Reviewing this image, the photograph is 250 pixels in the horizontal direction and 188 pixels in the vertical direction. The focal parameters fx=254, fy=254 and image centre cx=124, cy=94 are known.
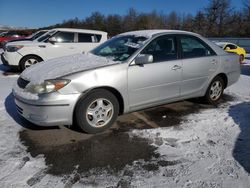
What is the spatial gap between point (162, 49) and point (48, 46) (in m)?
6.01

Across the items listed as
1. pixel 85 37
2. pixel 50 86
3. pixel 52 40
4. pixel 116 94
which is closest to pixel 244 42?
pixel 85 37

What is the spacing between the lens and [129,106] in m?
4.03

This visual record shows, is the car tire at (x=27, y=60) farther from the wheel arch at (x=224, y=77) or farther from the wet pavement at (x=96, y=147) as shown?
the wheel arch at (x=224, y=77)

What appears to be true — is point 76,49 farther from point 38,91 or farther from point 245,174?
point 245,174

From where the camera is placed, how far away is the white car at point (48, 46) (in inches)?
352

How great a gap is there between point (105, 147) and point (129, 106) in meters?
0.86

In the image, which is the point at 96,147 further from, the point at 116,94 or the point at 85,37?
the point at 85,37

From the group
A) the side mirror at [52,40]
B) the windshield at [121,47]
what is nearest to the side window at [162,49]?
the windshield at [121,47]

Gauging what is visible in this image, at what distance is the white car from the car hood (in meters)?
5.18

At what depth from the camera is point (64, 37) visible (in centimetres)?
970

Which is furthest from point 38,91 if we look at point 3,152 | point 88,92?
point 3,152

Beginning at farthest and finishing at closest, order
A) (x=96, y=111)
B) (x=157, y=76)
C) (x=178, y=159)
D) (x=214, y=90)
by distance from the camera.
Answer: (x=214, y=90)
(x=157, y=76)
(x=96, y=111)
(x=178, y=159)

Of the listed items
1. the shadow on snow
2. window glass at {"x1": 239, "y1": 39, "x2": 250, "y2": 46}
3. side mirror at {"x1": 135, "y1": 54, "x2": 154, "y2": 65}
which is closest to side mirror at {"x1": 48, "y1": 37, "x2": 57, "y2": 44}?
side mirror at {"x1": 135, "y1": 54, "x2": 154, "y2": 65}

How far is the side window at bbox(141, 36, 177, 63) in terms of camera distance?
14.0ft
